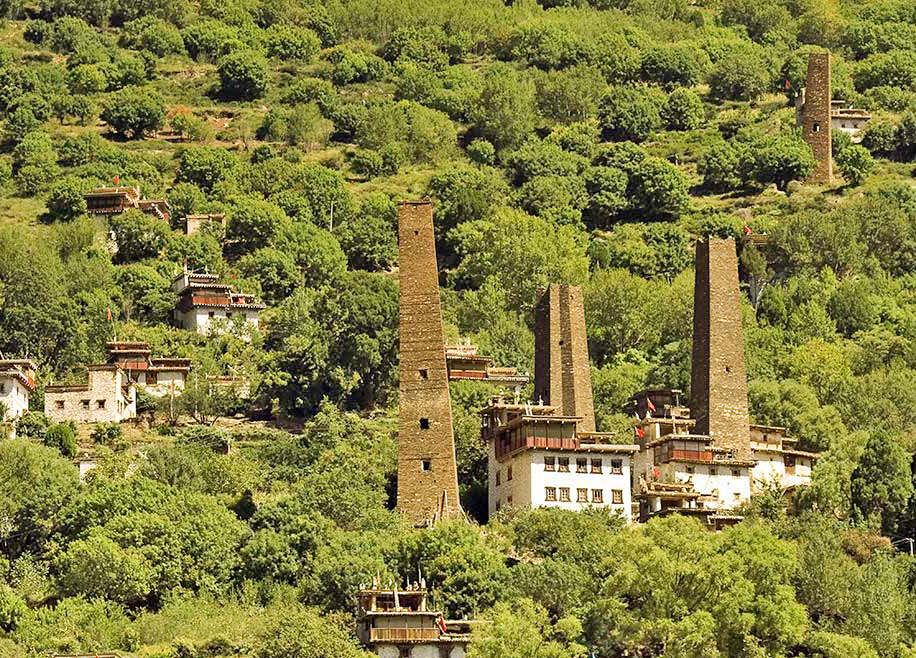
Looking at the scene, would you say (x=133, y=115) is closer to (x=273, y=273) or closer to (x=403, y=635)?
(x=273, y=273)

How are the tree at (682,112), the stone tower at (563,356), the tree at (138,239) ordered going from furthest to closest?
the tree at (682,112) → the tree at (138,239) → the stone tower at (563,356)

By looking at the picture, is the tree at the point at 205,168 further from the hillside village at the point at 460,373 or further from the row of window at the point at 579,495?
the row of window at the point at 579,495

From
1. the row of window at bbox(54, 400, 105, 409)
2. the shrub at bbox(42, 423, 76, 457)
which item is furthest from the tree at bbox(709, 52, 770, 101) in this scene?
the shrub at bbox(42, 423, 76, 457)

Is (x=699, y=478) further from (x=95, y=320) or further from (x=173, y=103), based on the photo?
(x=173, y=103)

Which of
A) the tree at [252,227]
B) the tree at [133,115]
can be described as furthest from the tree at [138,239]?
the tree at [133,115]

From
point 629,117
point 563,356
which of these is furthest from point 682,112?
point 563,356

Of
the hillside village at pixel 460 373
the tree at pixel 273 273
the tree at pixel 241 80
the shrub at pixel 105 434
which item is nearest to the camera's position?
the hillside village at pixel 460 373
